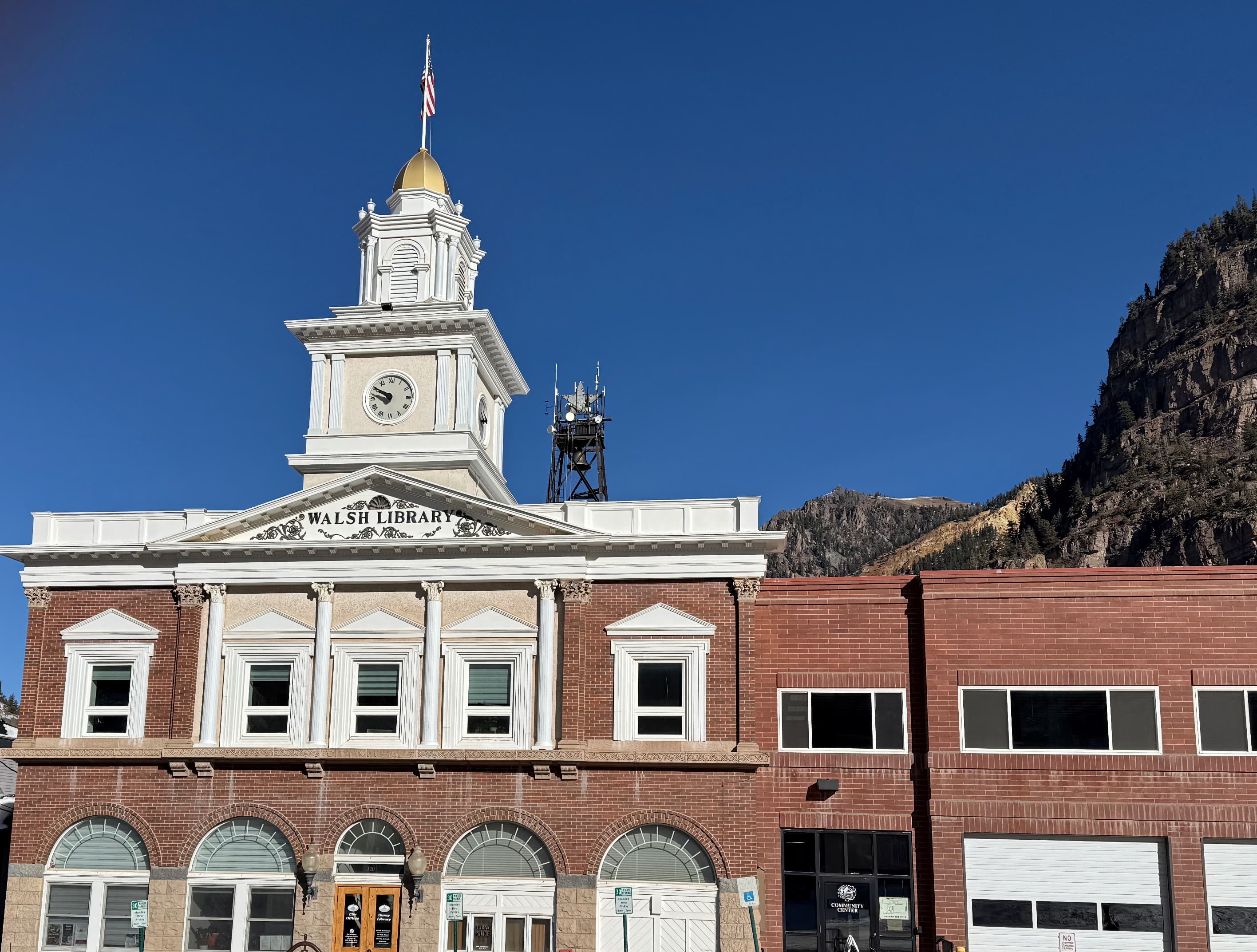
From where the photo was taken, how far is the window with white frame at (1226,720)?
1071 inches

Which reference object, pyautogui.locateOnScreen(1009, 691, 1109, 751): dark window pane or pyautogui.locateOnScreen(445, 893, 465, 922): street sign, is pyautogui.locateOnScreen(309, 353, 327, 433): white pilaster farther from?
pyautogui.locateOnScreen(1009, 691, 1109, 751): dark window pane

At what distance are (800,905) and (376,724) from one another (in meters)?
10.6

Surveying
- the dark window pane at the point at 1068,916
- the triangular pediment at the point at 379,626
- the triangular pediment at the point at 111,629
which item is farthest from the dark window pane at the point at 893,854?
the triangular pediment at the point at 111,629

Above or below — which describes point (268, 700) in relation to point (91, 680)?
below

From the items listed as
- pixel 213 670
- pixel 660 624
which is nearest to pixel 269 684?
pixel 213 670

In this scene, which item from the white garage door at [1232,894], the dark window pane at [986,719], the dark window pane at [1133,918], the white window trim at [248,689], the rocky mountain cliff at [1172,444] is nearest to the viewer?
the white garage door at [1232,894]

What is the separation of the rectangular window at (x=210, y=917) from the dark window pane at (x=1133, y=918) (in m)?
19.4

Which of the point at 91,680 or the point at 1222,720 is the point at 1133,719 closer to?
the point at 1222,720

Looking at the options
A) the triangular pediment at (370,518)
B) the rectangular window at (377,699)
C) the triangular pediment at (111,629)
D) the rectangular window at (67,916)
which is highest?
the triangular pediment at (370,518)

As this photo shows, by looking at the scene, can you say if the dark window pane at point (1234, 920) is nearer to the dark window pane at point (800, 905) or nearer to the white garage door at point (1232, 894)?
the white garage door at point (1232, 894)

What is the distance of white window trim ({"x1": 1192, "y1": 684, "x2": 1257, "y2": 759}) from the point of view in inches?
1067

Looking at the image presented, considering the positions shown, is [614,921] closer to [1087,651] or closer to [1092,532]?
[1087,651]

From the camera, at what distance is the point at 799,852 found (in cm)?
2842

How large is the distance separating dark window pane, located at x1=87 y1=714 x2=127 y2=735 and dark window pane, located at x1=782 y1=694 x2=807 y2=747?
628 inches
